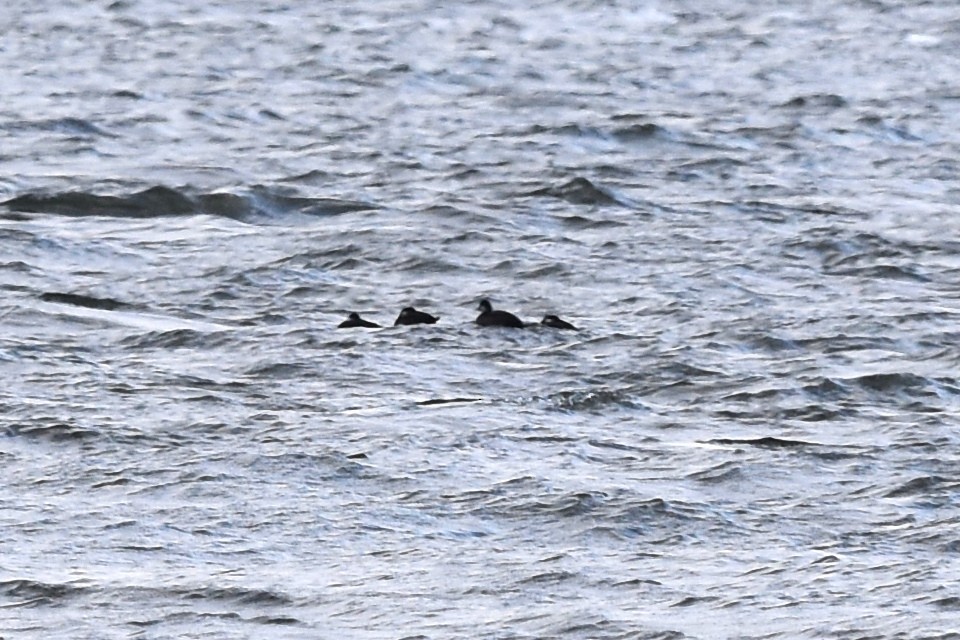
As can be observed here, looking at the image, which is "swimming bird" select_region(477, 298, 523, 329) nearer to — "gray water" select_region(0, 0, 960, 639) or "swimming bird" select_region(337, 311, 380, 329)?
"gray water" select_region(0, 0, 960, 639)

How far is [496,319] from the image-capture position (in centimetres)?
1321

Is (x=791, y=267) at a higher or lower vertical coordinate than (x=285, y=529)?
lower

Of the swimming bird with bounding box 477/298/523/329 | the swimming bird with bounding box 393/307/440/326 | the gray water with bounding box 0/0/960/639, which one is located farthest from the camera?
the swimming bird with bounding box 393/307/440/326

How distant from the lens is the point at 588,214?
17125 millimetres

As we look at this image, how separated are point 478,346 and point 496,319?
10.7 inches

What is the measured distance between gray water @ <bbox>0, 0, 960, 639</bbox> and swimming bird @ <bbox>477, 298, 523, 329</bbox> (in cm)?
7

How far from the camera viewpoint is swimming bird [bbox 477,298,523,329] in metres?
13.2

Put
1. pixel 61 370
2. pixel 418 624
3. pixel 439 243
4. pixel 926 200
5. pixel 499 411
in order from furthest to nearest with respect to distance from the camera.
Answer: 1. pixel 926 200
2. pixel 439 243
3. pixel 61 370
4. pixel 499 411
5. pixel 418 624

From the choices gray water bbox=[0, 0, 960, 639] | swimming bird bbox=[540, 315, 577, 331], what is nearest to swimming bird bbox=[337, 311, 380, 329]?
gray water bbox=[0, 0, 960, 639]

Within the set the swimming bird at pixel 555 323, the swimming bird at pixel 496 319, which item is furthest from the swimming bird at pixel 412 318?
the swimming bird at pixel 555 323

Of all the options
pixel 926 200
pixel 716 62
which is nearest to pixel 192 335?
pixel 926 200

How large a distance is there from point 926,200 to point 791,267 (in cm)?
254

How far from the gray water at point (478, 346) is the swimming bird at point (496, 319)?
67 millimetres

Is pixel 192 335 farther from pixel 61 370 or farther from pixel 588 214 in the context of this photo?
pixel 588 214
